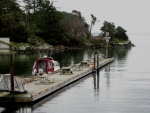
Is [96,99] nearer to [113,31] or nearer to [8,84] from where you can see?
[8,84]

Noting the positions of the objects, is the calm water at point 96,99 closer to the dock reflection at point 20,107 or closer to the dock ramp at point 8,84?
the dock reflection at point 20,107

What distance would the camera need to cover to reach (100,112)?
2631 cm

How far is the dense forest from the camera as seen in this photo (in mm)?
104125

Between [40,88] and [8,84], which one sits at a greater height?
[8,84]

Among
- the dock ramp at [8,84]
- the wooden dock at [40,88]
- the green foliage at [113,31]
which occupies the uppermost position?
the green foliage at [113,31]

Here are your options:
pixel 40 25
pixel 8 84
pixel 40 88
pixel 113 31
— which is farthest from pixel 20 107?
pixel 113 31

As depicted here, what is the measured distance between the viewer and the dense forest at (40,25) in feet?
342

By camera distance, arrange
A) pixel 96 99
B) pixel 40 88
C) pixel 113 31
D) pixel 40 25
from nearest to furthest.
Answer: pixel 96 99
pixel 40 88
pixel 40 25
pixel 113 31

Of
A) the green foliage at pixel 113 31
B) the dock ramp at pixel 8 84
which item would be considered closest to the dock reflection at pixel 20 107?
the dock ramp at pixel 8 84

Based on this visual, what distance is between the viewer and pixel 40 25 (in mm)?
124938

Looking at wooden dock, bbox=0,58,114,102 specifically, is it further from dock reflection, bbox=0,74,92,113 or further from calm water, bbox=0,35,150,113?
calm water, bbox=0,35,150,113

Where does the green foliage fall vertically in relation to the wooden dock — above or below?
above

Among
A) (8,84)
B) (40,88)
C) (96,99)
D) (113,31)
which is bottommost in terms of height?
(96,99)

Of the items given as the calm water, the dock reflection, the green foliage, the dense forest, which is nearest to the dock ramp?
the dock reflection
